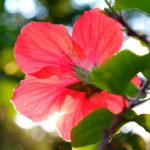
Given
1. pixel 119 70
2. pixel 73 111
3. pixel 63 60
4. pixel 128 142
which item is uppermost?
pixel 119 70

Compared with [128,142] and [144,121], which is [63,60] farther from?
[128,142]

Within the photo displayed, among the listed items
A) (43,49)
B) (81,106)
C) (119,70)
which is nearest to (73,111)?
(81,106)

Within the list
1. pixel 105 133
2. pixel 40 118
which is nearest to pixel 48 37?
pixel 40 118

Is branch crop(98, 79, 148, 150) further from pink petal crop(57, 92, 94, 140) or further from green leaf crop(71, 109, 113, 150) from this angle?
pink petal crop(57, 92, 94, 140)

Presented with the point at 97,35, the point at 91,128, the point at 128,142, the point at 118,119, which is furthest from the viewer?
the point at 128,142

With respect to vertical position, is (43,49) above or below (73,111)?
above

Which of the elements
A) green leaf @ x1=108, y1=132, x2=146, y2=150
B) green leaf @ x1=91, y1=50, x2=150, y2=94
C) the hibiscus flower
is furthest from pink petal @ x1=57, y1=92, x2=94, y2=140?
green leaf @ x1=108, y1=132, x2=146, y2=150
